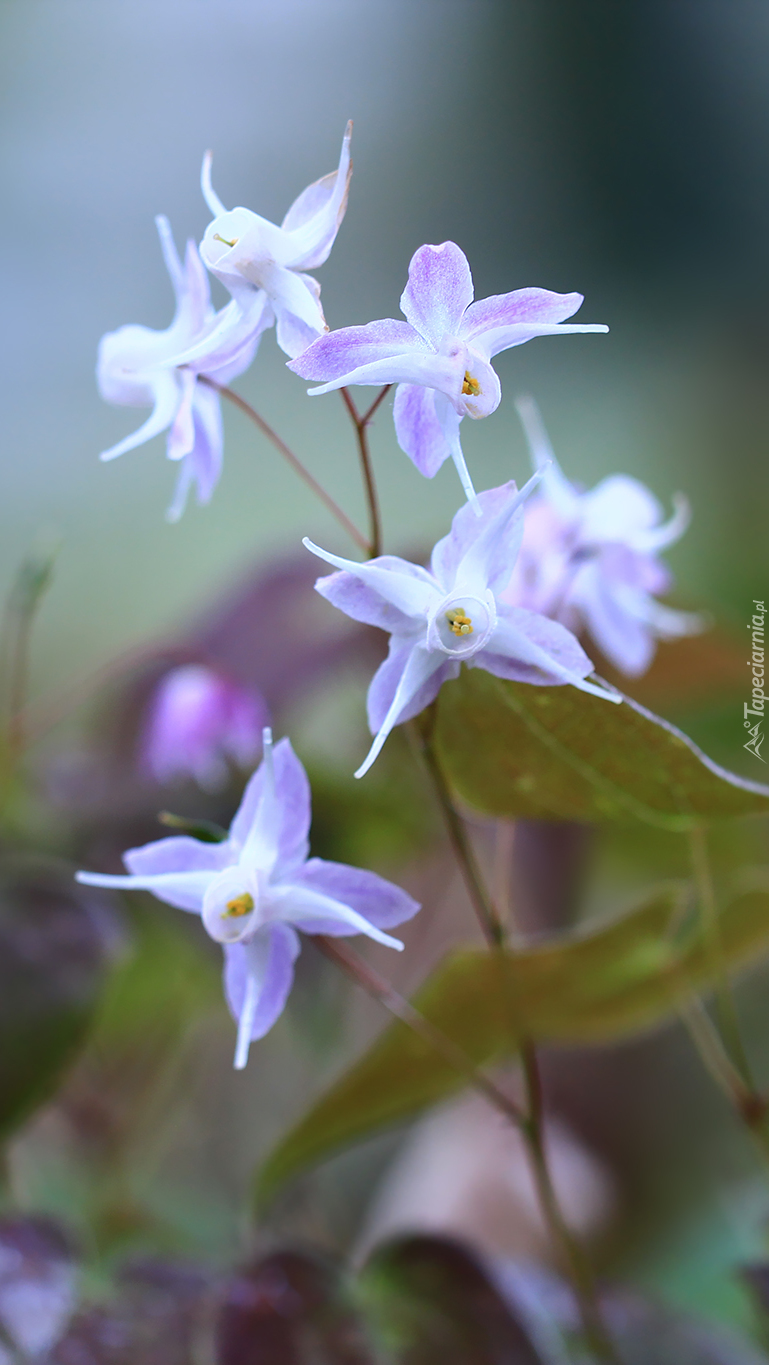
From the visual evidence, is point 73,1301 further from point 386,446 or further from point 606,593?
point 386,446

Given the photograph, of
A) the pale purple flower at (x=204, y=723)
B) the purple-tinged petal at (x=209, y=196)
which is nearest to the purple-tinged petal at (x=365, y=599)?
the purple-tinged petal at (x=209, y=196)

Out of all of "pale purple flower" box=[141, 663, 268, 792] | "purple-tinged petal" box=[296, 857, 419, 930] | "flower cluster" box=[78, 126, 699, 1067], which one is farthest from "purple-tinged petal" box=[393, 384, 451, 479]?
"pale purple flower" box=[141, 663, 268, 792]

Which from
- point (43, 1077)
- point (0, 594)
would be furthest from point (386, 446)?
point (0, 594)

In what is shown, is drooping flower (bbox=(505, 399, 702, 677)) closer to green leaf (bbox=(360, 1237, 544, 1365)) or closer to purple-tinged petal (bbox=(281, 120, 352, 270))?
purple-tinged petal (bbox=(281, 120, 352, 270))

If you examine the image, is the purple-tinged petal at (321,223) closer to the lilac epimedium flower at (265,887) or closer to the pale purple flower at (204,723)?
the lilac epimedium flower at (265,887)

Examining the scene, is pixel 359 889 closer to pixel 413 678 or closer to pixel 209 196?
pixel 413 678

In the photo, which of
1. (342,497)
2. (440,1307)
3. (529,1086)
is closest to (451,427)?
(529,1086)

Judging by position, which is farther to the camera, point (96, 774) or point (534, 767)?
point (96, 774)
